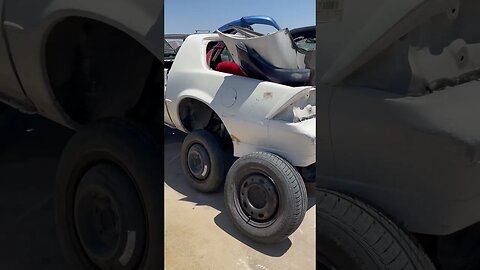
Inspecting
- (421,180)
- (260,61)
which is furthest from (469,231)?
(260,61)

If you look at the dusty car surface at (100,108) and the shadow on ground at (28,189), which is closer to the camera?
the dusty car surface at (100,108)

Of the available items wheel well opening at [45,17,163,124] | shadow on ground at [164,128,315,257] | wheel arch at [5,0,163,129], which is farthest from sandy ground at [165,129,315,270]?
wheel arch at [5,0,163,129]

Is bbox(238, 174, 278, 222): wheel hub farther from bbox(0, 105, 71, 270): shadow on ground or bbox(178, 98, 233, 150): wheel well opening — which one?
bbox(0, 105, 71, 270): shadow on ground

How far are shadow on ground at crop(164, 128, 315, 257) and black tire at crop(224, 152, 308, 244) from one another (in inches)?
0.5

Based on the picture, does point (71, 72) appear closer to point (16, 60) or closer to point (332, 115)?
point (16, 60)

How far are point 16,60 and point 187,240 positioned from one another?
703 millimetres

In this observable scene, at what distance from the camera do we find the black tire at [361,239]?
0.97 meters

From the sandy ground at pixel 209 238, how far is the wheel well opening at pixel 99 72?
129 mm

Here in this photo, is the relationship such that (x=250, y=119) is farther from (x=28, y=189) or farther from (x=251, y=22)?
(x=28, y=189)

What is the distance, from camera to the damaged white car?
2.85ft

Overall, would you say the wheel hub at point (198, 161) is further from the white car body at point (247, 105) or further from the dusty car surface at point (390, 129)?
the dusty car surface at point (390, 129)

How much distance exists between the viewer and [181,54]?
0.95 metres

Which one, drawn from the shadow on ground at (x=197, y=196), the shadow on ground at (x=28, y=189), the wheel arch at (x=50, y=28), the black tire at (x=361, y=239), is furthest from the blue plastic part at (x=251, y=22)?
the shadow on ground at (x=28, y=189)

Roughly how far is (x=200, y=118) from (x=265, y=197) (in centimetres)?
22
